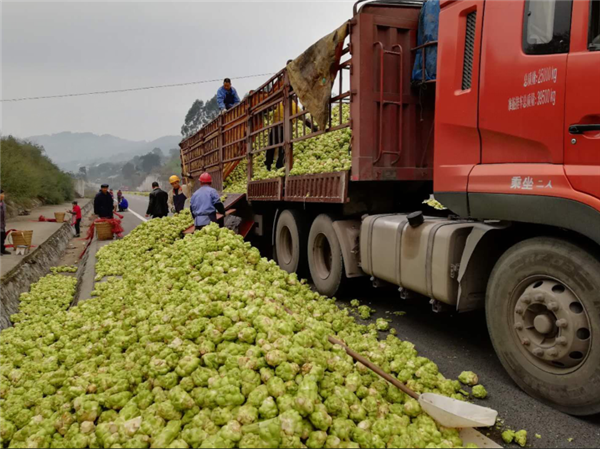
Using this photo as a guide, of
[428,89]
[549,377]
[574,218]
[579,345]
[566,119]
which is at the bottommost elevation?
[549,377]

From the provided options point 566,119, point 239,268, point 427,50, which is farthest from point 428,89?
point 239,268

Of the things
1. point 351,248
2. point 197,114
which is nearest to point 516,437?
point 351,248

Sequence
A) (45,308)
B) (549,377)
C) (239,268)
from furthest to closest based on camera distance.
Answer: (45,308)
(239,268)
(549,377)

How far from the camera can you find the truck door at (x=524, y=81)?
291 centimetres

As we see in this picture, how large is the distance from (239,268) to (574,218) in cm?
339

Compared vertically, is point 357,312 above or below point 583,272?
below

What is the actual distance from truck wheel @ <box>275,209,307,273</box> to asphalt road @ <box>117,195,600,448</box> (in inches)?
46.9

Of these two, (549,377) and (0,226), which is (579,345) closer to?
(549,377)

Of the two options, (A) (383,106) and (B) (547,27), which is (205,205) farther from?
(B) (547,27)

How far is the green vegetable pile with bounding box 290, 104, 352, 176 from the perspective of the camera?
565cm

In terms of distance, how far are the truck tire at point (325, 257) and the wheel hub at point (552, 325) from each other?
9.02 feet

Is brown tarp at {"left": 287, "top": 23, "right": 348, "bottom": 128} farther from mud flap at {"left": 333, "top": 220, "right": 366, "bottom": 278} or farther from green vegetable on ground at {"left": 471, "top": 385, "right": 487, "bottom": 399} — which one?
green vegetable on ground at {"left": 471, "top": 385, "right": 487, "bottom": 399}

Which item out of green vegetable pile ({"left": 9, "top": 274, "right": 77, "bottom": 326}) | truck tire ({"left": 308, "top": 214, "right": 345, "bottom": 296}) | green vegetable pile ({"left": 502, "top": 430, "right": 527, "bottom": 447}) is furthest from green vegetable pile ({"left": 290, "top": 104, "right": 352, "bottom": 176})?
green vegetable pile ({"left": 9, "top": 274, "right": 77, "bottom": 326})

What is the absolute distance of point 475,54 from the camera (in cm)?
350
